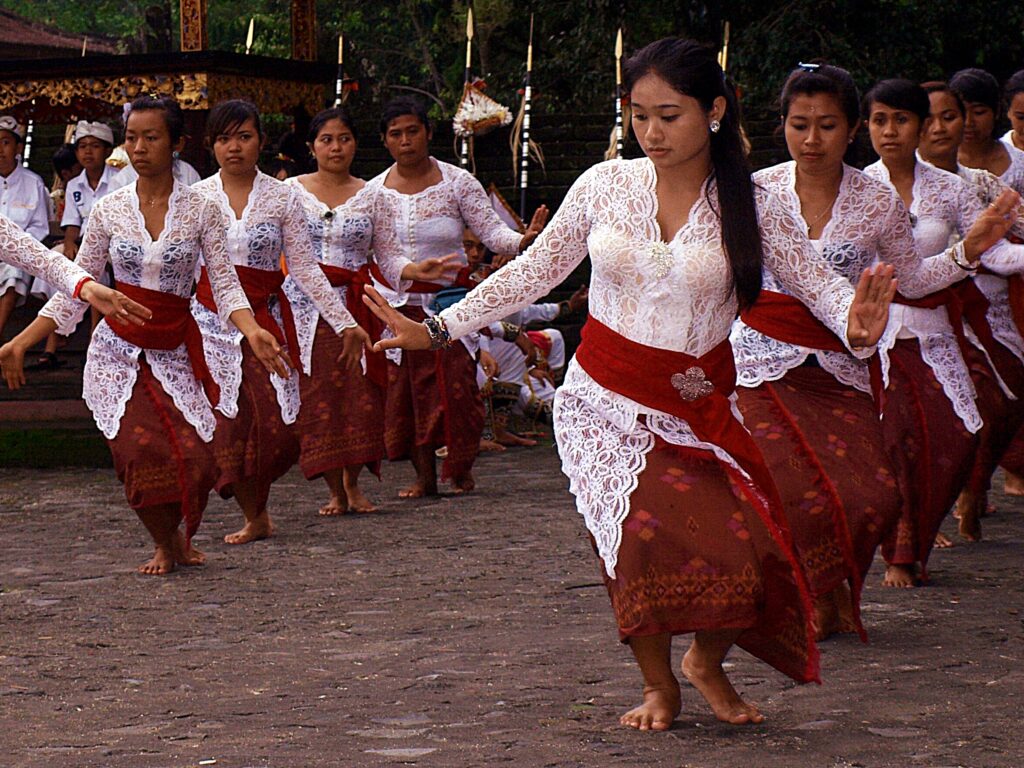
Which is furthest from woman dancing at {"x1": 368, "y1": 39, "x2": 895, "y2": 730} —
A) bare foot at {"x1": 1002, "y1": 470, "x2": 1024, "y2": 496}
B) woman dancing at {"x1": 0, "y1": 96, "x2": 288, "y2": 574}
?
bare foot at {"x1": 1002, "y1": 470, "x2": 1024, "y2": 496}

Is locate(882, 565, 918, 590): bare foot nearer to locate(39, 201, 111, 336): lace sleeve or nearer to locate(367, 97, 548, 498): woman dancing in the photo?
locate(367, 97, 548, 498): woman dancing

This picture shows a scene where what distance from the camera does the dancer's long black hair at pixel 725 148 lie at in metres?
4.81

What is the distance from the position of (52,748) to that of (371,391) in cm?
488

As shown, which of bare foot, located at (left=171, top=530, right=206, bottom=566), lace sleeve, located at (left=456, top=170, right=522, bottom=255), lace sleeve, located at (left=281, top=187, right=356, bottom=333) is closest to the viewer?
bare foot, located at (left=171, top=530, right=206, bottom=566)

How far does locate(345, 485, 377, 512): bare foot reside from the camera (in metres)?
9.55

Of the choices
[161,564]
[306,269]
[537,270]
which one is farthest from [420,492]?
[537,270]

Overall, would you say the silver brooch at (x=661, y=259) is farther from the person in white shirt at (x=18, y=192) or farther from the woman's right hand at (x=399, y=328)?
the person in white shirt at (x=18, y=192)

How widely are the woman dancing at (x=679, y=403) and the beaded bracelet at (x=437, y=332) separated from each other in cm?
39

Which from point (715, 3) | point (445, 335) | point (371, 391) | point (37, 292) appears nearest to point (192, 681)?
point (445, 335)

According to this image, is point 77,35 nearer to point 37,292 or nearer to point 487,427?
point 37,292

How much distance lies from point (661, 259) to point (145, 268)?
3.31m

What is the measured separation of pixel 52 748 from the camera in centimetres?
483

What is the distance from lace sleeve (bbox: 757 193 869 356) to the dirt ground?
42.9 inches

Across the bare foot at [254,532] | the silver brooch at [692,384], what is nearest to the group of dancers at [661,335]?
the silver brooch at [692,384]
